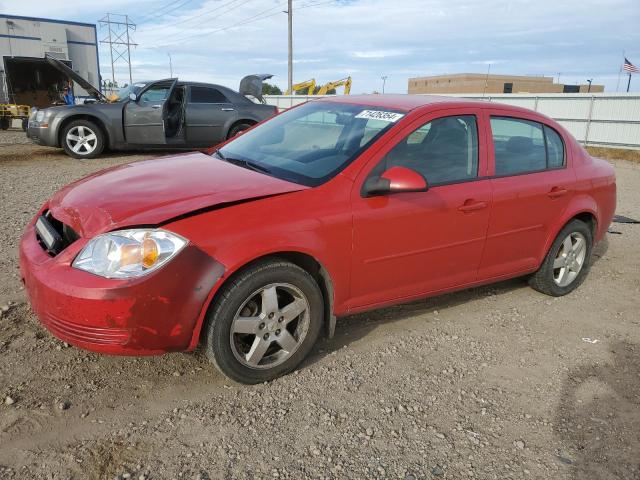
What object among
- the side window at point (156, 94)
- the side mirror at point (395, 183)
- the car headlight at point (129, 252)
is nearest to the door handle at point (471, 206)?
the side mirror at point (395, 183)

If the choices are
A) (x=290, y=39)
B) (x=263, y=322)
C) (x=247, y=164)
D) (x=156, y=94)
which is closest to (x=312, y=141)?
(x=247, y=164)

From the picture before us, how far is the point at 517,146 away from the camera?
395cm

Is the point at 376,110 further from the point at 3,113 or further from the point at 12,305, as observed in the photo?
A: the point at 3,113

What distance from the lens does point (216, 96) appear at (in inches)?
432

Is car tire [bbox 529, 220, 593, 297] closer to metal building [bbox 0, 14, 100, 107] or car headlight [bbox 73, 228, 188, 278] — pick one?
car headlight [bbox 73, 228, 188, 278]

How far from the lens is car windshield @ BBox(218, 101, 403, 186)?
3.19m

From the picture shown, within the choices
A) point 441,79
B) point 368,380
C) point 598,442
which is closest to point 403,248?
point 368,380

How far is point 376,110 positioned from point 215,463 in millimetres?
2403

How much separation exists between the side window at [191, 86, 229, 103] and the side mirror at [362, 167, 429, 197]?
28.4 ft

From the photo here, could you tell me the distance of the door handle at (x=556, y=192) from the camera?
4008 mm

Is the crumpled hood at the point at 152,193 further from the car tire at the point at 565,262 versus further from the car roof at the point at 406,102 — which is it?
the car tire at the point at 565,262

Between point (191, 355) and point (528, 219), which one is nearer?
point (191, 355)

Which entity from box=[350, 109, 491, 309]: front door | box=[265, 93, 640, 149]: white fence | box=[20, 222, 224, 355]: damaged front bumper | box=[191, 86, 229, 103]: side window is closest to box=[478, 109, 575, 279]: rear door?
box=[350, 109, 491, 309]: front door

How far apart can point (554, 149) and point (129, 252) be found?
341cm
